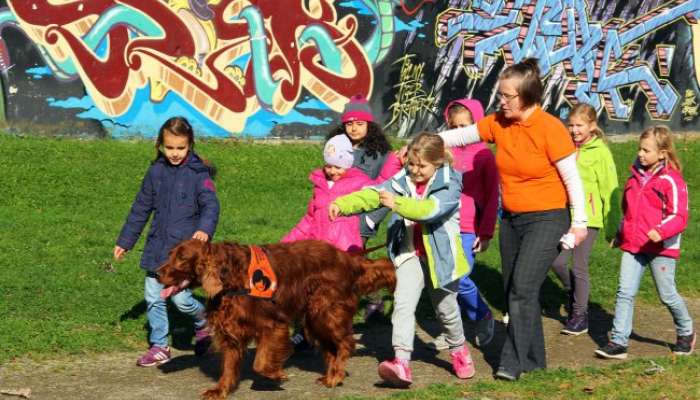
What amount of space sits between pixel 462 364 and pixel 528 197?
125 centimetres

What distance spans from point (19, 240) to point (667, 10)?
14314mm

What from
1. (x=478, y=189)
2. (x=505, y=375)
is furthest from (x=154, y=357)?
(x=478, y=189)

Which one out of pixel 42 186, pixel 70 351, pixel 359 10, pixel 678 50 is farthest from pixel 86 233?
pixel 678 50

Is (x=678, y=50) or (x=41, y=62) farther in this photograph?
(x=678, y=50)

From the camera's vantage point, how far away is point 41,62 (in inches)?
635

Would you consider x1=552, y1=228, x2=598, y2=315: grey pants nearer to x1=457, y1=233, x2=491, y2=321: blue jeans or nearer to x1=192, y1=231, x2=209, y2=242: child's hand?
x1=457, y1=233, x2=491, y2=321: blue jeans

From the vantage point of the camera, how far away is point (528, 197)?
6852 mm

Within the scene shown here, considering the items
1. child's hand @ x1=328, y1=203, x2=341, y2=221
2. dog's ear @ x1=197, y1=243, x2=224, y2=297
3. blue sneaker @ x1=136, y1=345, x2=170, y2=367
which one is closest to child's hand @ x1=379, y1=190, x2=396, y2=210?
child's hand @ x1=328, y1=203, x2=341, y2=221

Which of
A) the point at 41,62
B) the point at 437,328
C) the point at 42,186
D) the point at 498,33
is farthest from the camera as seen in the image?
the point at 498,33

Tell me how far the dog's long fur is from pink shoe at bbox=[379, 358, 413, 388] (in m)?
0.31

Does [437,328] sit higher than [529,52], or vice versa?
[529,52]

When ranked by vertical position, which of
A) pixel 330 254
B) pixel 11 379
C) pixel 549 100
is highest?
pixel 549 100

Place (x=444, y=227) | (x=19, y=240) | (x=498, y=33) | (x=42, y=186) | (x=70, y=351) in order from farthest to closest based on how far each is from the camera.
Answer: (x=498, y=33), (x=42, y=186), (x=19, y=240), (x=70, y=351), (x=444, y=227)

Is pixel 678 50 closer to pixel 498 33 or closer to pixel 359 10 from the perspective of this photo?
pixel 498 33
